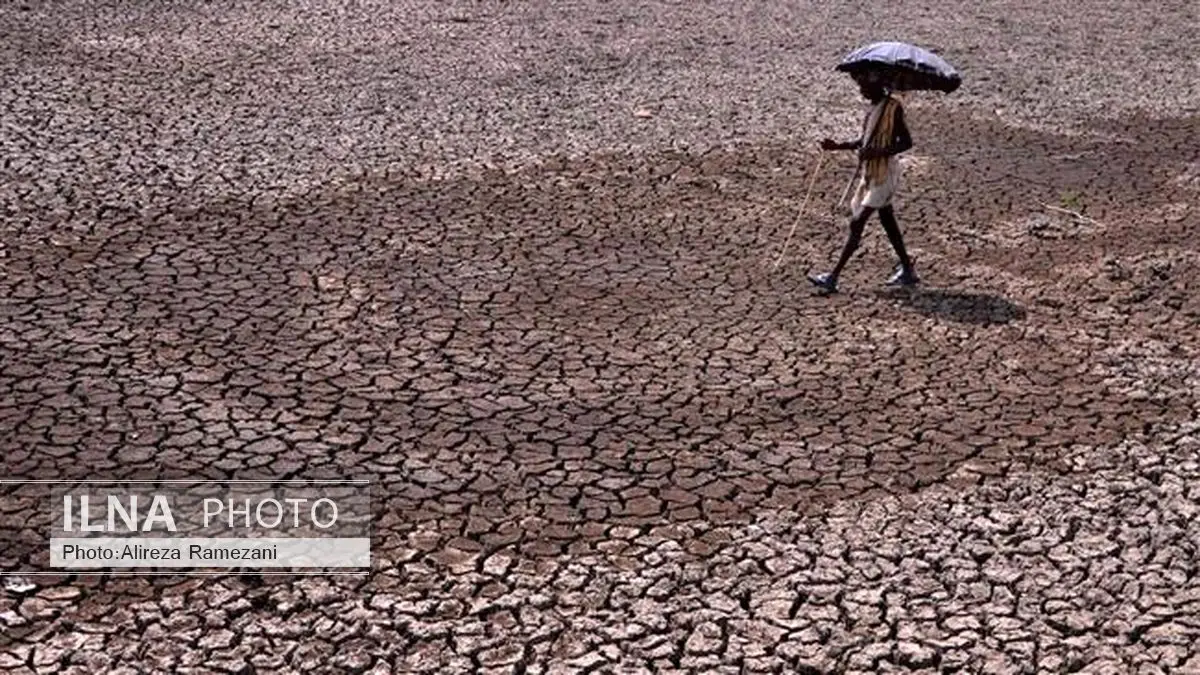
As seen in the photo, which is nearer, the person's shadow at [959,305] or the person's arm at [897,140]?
the person's shadow at [959,305]

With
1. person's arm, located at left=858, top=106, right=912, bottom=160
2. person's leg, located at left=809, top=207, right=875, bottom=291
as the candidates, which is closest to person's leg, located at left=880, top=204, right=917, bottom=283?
person's leg, located at left=809, top=207, right=875, bottom=291

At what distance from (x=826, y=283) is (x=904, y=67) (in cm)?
142

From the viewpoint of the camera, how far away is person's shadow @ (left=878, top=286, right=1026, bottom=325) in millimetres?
9320

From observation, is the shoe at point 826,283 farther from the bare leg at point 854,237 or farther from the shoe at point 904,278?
the shoe at point 904,278

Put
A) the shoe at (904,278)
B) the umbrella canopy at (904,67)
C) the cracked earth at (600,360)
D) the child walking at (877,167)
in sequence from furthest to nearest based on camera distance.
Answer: the shoe at (904,278) < the child walking at (877,167) < the umbrella canopy at (904,67) < the cracked earth at (600,360)

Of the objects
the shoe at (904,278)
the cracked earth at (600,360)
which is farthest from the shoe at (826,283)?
the shoe at (904,278)

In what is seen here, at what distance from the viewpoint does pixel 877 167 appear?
9625 millimetres

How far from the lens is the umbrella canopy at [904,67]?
9.20 m

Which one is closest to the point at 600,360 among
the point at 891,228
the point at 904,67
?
the point at 891,228

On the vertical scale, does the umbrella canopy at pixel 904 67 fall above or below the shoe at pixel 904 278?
above

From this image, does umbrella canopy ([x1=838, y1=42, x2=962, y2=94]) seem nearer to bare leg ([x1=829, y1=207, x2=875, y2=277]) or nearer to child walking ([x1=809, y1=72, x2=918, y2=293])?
child walking ([x1=809, y1=72, x2=918, y2=293])

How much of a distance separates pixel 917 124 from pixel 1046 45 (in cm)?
441

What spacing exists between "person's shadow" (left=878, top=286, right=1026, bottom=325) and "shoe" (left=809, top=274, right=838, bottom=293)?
307 millimetres

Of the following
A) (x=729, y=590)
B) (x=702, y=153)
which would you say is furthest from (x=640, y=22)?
(x=729, y=590)
